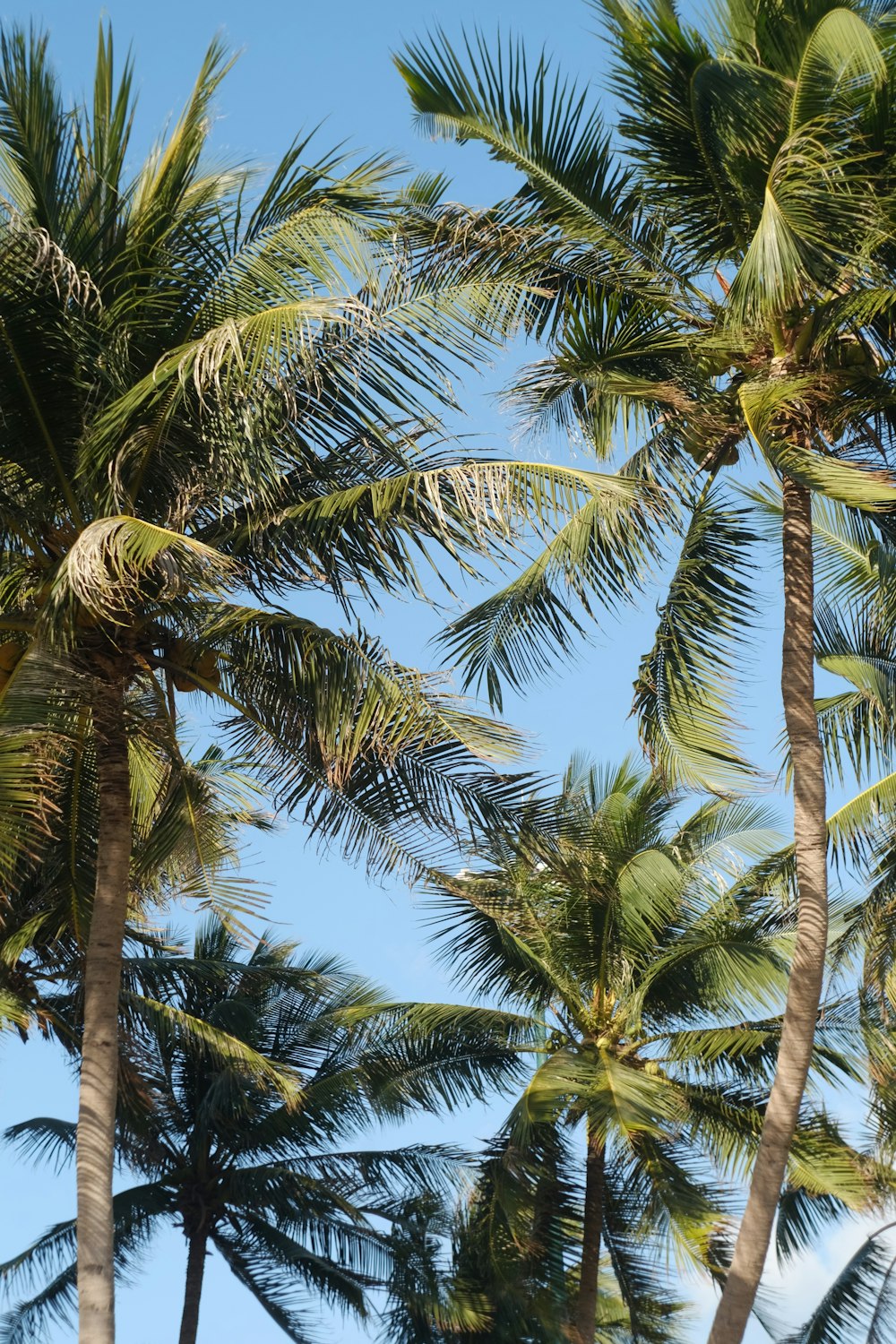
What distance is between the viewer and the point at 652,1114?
1459 centimetres

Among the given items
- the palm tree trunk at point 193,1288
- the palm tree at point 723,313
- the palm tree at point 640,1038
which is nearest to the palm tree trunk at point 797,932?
the palm tree at point 723,313

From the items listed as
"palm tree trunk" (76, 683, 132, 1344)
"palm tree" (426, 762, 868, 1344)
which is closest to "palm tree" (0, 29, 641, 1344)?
"palm tree trunk" (76, 683, 132, 1344)

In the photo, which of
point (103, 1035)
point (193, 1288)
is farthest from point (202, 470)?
point (193, 1288)

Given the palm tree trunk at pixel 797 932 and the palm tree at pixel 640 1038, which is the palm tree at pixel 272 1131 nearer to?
the palm tree at pixel 640 1038

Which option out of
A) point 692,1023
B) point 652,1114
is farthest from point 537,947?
point 652,1114

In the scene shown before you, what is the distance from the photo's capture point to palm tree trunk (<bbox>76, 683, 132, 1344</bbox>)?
8414mm

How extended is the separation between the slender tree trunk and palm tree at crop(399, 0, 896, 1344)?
251 inches

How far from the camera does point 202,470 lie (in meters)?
9.46

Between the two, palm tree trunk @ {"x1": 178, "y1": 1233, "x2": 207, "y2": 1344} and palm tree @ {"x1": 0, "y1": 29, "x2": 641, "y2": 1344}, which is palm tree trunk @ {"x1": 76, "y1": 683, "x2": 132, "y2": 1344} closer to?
palm tree @ {"x1": 0, "y1": 29, "x2": 641, "y2": 1344}

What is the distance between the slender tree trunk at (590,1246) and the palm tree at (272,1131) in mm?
1419

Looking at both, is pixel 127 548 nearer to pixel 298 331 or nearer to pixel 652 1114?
pixel 298 331

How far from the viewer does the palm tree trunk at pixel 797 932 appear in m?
10.3

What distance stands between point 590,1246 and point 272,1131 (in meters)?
4.70

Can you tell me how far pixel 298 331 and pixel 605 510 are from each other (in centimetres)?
259
